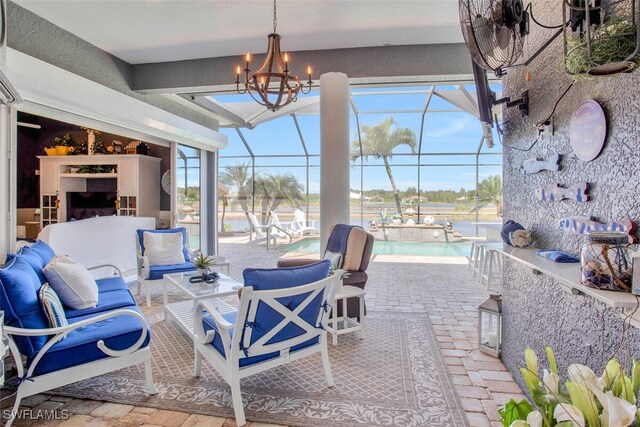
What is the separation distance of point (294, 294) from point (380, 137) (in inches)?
370

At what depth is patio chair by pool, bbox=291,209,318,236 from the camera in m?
10.2

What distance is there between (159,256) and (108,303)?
1.71m

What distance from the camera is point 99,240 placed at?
4.72 m

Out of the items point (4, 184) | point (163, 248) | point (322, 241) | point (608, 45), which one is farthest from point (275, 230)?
point (608, 45)

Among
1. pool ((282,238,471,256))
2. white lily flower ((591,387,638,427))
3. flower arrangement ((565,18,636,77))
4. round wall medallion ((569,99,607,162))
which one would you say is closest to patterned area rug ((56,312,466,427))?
white lily flower ((591,387,638,427))

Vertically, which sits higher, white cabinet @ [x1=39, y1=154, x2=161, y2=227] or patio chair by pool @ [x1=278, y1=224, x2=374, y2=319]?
white cabinet @ [x1=39, y1=154, x2=161, y2=227]

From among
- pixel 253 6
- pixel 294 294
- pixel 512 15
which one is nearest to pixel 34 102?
pixel 253 6

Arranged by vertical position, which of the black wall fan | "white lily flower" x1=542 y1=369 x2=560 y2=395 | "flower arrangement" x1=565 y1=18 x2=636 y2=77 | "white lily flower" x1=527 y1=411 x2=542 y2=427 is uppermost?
the black wall fan

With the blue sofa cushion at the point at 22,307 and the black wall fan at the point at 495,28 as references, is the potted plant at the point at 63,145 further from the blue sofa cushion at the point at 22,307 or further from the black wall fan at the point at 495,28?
the black wall fan at the point at 495,28

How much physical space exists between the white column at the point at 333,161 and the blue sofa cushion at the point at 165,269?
1.74m

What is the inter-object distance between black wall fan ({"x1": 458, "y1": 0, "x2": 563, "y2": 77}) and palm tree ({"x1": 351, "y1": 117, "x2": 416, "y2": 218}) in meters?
8.79

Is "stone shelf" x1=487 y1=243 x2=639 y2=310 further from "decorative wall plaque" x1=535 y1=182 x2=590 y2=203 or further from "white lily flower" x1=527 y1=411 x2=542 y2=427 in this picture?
"white lily flower" x1=527 y1=411 x2=542 y2=427

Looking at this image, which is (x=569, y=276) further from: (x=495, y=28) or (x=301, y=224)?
(x=301, y=224)

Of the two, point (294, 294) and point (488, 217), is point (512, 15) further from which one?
point (488, 217)
